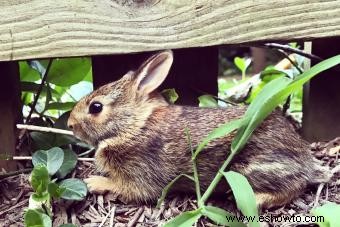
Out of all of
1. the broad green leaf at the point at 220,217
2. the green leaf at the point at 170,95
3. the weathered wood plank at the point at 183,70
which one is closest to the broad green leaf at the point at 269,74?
the weathered wood plank at the point at 183,70

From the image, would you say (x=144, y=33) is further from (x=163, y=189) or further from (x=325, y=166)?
(x=325, y=166)

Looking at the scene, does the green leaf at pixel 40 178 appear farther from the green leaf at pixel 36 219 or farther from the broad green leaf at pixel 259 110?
the broad green leaf at pixel 259 110

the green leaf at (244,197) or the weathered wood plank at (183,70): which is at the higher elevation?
the weathered wood plank at (183,70)

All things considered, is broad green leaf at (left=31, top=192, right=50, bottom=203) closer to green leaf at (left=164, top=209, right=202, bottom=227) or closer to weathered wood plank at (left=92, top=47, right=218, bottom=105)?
green leaf at (left=164, top=209, right=202, bottom=227)

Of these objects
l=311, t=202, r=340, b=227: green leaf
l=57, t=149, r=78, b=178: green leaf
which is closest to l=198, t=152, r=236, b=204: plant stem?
l=311, t=202, r=340, b=227: green leaf

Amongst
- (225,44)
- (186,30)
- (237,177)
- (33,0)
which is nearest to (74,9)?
(33,0)

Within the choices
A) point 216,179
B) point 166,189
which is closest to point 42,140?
point 166,189
